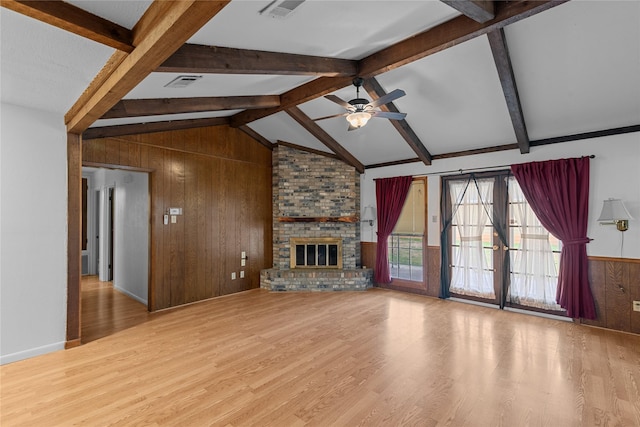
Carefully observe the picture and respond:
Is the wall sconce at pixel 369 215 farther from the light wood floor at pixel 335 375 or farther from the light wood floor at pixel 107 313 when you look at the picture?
the light wood floor at pixel 107 313

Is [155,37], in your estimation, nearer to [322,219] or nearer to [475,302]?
[322,219]

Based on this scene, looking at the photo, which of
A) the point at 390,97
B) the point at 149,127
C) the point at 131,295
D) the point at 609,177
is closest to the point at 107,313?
the point at 131,295

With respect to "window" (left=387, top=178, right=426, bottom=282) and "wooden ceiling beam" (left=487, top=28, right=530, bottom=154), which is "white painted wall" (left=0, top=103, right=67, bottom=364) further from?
"window" (left=387, top=178, right=426, bottom=282)

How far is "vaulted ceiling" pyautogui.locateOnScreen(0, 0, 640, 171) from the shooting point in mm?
1854

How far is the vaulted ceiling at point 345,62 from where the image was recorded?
6.08 feet

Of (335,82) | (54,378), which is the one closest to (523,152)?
(335,82)

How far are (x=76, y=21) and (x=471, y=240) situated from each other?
5252 mm

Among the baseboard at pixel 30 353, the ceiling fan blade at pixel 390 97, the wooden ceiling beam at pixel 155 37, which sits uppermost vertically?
the ceiling fan blade at pixel 390 97

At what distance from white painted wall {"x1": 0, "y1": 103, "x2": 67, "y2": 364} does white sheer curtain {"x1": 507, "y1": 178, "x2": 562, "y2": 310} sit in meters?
5.81

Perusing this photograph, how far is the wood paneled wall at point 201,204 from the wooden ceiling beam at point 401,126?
2.81 m

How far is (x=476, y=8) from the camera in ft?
7.63

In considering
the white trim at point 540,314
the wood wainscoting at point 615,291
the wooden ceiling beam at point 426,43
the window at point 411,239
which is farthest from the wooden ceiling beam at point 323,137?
the wood wainscoting at point 615,291

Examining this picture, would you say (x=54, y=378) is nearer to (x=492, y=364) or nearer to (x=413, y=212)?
(x=492, y=364)

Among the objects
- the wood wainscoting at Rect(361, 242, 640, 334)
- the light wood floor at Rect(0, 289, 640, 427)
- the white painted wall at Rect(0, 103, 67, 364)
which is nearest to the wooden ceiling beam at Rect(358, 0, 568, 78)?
the light wood floor at Rect(0, 289, 640, 427)
